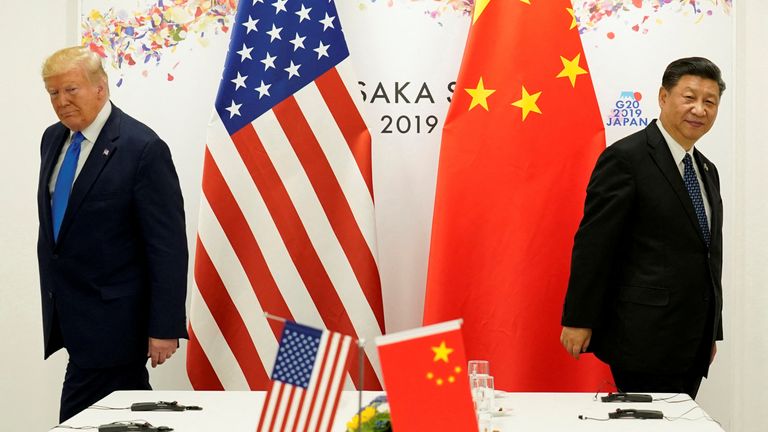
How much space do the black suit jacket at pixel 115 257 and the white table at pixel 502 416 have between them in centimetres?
47

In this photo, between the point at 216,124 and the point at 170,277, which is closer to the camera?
the point at 170,277

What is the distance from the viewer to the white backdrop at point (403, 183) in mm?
3986

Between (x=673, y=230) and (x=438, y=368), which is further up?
(x=673, y=230)

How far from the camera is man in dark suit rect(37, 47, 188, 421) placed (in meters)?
3.20

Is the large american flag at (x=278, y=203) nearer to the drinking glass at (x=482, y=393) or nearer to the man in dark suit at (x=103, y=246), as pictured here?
the man in dark suit at (x=103, y=246)

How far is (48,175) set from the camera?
10.8 ft

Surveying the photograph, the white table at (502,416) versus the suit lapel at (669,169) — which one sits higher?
the suit lapel at (669,169)

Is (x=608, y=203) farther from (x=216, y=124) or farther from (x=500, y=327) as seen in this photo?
(x=216, y=124)

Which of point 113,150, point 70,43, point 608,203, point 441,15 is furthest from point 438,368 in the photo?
point 70,43

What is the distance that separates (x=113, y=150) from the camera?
3.25 meters

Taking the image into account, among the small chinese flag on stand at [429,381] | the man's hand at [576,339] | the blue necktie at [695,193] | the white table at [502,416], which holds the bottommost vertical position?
the white table at [502,416]

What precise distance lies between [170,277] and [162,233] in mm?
156

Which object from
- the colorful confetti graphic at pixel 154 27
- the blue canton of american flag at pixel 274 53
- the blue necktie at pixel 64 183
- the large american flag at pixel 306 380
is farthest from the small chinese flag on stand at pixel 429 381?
the colorful confetti graphic at pixel 154 27

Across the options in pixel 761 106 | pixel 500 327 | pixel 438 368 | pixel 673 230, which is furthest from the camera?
pixel 761 106
